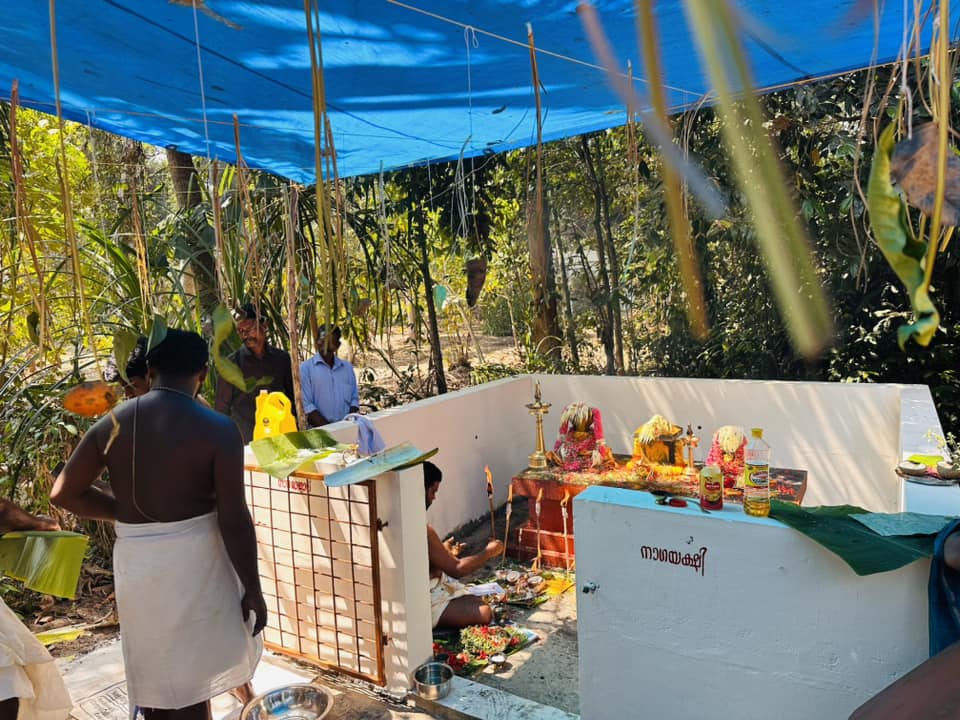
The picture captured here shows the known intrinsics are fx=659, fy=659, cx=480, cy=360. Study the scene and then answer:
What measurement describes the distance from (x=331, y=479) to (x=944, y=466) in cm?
253

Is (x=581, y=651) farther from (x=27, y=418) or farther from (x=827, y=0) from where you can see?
(x=27, y=418)

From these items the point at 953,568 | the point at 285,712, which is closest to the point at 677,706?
the point at 953,568

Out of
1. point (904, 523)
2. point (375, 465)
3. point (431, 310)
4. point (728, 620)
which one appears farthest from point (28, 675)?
point (431, 310)

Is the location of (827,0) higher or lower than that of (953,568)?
higher

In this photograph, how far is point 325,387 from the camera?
4234mm

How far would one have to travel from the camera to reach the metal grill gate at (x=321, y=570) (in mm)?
2670

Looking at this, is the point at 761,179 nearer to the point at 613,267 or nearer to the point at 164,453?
the point at 164,453

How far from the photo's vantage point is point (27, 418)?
3350mm

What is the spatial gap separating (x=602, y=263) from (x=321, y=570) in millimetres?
5044

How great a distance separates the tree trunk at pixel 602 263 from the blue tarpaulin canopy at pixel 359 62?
2.55 meters

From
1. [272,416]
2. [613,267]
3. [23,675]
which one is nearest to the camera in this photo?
[23,675]

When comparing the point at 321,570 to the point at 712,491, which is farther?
the point at 321,570

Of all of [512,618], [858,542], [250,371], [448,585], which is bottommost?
[512,618]

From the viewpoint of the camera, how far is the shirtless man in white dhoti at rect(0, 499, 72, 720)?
1738 millimetres
